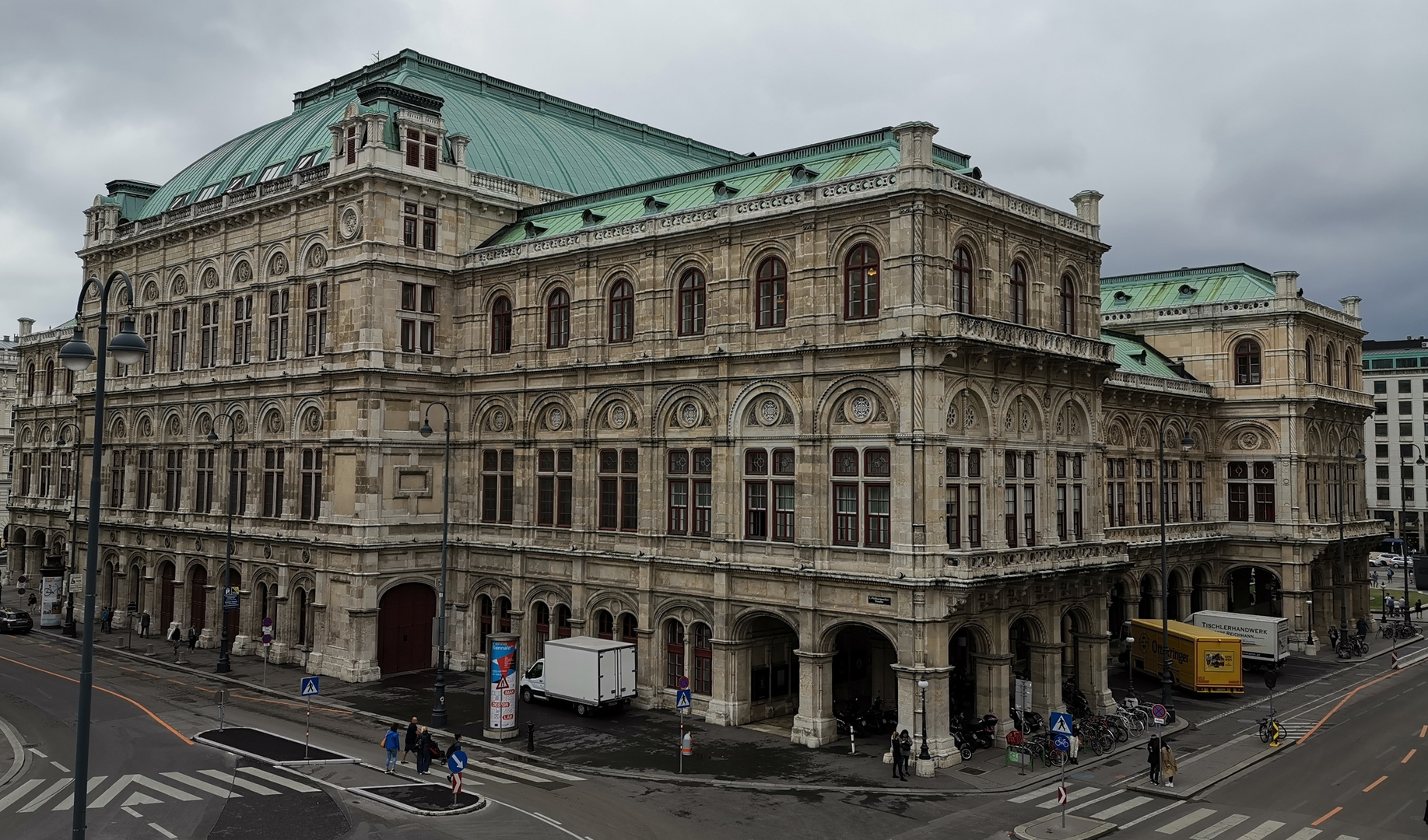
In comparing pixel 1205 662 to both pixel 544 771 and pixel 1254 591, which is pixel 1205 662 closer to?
pixel 1254 591

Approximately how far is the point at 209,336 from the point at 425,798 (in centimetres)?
3897

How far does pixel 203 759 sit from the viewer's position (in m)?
34.8

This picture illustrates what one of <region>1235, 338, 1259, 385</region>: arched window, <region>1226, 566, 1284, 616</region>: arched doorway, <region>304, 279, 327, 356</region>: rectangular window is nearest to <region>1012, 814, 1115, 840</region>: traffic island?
<region>304, 279, 327, 356</region>: rectangular window

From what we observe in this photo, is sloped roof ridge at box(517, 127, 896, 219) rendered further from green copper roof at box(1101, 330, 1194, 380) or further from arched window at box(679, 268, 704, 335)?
green copper roof at box(1101, 330, 1194, 380)

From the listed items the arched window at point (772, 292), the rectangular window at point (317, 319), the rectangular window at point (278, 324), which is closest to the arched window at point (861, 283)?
the arched window at point (772, 292)

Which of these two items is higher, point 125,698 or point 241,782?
point 125,698

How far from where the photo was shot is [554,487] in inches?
1907

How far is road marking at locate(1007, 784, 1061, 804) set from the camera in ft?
105

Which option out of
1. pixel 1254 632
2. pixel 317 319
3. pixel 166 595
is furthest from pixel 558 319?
pixel 1254 632

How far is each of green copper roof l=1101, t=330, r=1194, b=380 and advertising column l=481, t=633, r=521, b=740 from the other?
127 feet

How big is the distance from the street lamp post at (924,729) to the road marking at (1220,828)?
27.3 feet

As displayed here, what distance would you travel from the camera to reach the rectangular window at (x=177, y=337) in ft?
202

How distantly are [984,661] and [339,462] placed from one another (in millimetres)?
30627

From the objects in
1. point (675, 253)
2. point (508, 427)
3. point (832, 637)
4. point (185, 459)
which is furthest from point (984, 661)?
point (185, 459)
